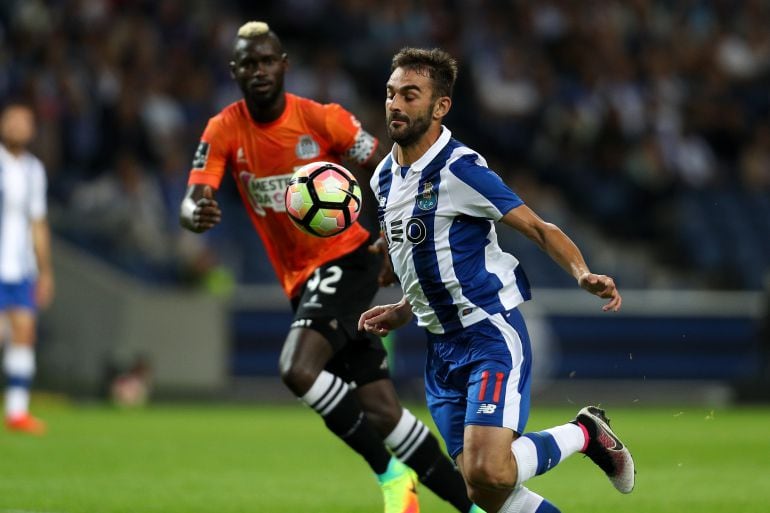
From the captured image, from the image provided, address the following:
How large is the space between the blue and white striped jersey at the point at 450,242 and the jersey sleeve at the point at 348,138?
1.26 metres

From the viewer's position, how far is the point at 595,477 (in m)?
9.15

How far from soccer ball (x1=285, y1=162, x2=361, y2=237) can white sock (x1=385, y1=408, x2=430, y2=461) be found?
109 centimetres

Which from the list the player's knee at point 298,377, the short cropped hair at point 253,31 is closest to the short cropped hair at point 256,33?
the short cropped hair at point 253,31

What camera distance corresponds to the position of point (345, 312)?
21.9 ft

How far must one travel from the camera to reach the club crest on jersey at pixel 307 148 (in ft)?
22.8

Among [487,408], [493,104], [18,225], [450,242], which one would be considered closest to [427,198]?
[450,242]

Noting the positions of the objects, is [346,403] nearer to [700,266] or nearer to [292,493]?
[292,493]

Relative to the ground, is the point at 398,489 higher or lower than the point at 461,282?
lower

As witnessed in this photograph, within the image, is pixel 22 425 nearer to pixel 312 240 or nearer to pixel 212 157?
pixel 212 157

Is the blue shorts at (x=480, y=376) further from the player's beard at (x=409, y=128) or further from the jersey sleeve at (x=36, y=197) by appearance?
the jersey sleeve at (x=36, y=197)

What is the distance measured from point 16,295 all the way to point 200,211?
18.4 ft

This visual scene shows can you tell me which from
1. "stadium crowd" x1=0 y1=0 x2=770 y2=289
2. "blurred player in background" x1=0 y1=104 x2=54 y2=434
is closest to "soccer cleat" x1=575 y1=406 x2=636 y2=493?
"blurred player in background" x1=0 y1=104 x2=54 y2=434

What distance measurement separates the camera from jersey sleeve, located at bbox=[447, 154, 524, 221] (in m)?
5.38

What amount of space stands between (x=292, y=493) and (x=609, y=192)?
13.3 meters
